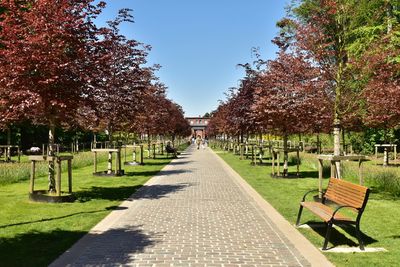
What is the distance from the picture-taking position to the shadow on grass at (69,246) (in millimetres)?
5988

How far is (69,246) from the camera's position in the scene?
6.73 metres

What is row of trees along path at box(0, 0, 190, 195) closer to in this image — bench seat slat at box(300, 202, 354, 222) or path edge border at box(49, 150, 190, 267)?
path edge border at box(49, 150, 190, 267)

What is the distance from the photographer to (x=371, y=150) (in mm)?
32781

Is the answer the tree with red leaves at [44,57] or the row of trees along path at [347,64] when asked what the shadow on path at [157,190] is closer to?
the tree with red leaves at [44,57]

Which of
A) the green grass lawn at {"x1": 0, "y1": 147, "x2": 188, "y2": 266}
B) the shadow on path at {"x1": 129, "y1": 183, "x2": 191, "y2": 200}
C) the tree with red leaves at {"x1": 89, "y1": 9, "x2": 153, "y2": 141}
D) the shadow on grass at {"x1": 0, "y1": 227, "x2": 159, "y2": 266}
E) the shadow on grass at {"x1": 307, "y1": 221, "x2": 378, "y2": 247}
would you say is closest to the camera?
the shadow on grass at {"x1": 0, "y1": 227, "x2": 159, "y2": 266}

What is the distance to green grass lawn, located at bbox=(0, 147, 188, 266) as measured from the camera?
6.38m

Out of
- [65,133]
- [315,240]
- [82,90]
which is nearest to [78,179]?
[82,90]

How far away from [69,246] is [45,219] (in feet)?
7.56

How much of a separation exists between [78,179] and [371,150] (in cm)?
2455

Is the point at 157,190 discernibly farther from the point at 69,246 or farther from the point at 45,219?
the point at 69,246

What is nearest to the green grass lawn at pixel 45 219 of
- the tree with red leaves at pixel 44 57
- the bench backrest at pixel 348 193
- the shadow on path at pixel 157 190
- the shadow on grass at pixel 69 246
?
the shadow on grass at pixel 69 246

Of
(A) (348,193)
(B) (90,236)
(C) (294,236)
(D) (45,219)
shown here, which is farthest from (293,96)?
(B) (90,236)

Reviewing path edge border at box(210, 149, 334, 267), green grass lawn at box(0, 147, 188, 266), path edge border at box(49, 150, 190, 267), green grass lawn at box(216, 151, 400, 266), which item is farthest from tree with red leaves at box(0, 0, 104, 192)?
green grass lawn at box(216, 151, 400, 266)

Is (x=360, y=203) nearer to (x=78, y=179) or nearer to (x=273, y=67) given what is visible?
(x=273, y=67)
